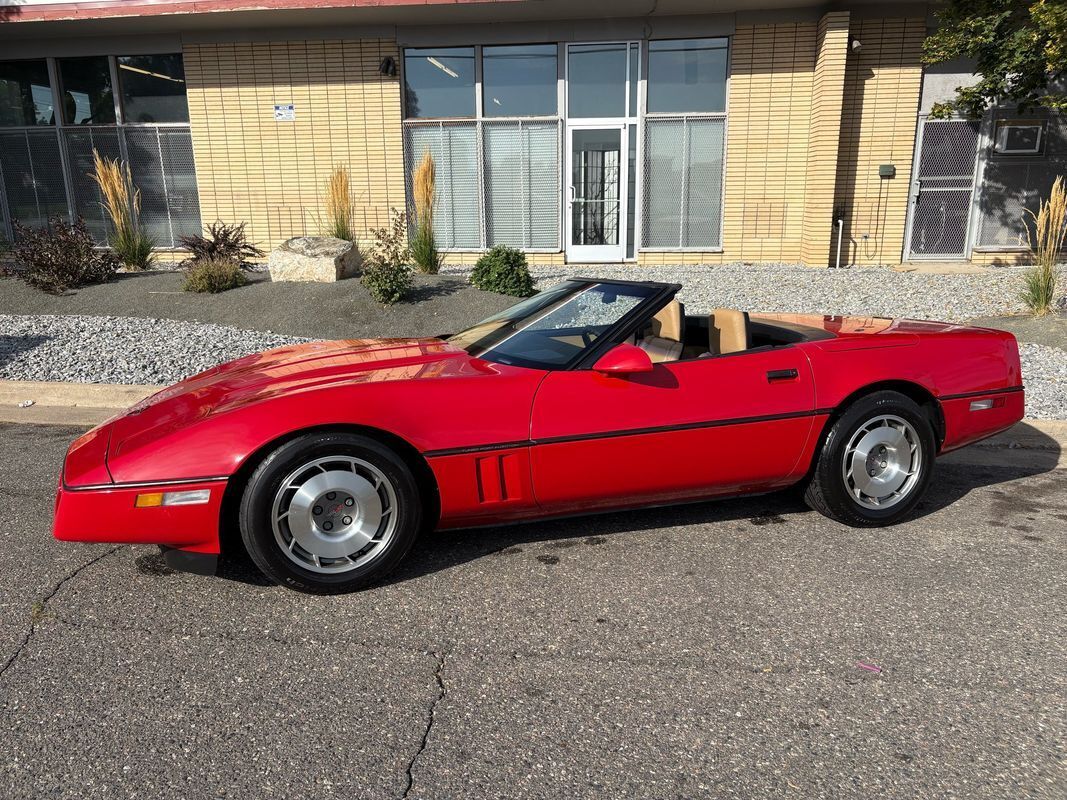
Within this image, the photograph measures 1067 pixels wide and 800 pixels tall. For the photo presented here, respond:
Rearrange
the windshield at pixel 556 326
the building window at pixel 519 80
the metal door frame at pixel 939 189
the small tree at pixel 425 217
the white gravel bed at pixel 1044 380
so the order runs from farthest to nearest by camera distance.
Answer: the building window at pixel 519 80 → the metal door frame at pixel 939 189 → the small tree at pixel 425 217 → the white gravel bed at pixel 1044 380 → the windshield at pixel 556 326

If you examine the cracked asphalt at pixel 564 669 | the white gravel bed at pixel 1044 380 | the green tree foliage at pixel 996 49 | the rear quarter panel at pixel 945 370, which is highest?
the green tree foliage at pixel 996 49

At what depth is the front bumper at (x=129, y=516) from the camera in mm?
2820

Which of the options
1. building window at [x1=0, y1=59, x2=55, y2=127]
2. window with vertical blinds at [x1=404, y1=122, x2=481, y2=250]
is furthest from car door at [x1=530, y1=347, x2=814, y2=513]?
building window at [x1=0, y1=59, x2=55, y2=127]

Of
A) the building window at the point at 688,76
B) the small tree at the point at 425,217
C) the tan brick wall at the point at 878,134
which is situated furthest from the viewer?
the building window at the point at 688,76

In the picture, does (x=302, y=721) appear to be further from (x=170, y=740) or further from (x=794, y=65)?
(x=794, y=65)

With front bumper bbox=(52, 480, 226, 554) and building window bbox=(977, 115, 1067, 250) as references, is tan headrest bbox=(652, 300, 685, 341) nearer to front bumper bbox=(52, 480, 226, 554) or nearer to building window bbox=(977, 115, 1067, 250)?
front bumper bbox=(52, 480, 226, 554)

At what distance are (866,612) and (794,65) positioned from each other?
11.3 metres

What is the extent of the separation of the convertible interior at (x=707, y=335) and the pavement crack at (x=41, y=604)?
8.57 ft

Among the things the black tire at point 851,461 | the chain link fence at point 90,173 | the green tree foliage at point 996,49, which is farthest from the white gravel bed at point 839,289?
the chain link fence at point 90,173

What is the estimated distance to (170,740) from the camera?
7.10 ft

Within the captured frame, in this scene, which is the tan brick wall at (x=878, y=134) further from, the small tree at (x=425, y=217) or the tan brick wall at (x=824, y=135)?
the small tree at (x=425, y=217)

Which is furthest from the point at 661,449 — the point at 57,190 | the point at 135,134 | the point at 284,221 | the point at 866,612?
the point at 57,190

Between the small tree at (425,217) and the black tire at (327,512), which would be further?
the small tree at (425,217)

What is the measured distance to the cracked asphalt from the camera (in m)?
2.04
